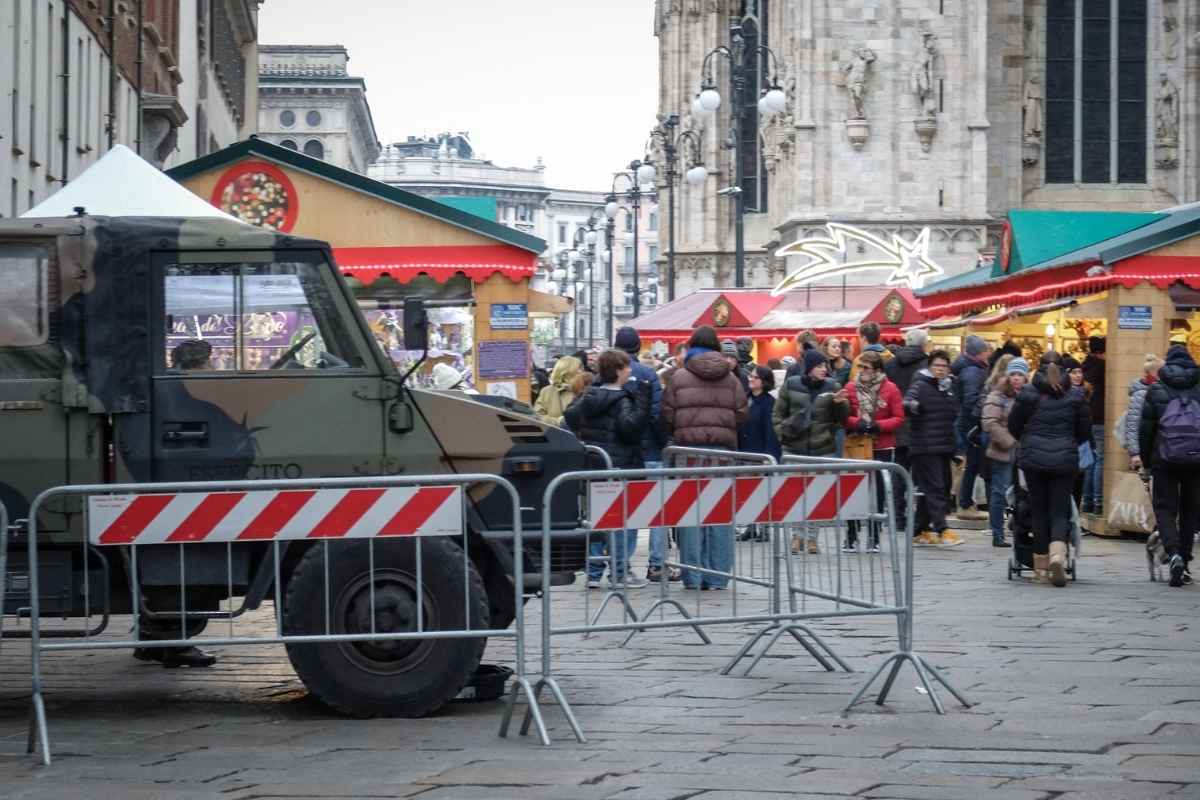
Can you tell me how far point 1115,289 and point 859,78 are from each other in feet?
105

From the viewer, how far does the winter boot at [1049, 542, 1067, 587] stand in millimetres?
16031

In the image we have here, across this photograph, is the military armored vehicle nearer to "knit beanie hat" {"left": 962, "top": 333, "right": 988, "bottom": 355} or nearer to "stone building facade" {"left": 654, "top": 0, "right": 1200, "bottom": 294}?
"knit beanie hat" {"left": 962, "top": 333, "right": 988, "bottom": 355}

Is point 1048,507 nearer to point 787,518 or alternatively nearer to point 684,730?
point 787,518

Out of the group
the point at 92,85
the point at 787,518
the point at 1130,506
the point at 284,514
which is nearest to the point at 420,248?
the point at 1130,506

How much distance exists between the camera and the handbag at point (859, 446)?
787 inches

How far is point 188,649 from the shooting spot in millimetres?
12164

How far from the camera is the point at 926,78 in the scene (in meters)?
52.6

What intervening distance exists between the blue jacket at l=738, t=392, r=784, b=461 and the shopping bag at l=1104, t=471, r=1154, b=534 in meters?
3.32

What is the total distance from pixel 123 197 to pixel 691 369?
4.21 m

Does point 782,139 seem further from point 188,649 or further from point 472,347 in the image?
point 188,649

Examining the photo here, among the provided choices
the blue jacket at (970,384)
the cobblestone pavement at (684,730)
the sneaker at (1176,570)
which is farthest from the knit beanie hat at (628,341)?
the blue jacket at (970,384)

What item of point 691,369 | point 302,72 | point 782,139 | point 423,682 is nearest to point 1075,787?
point 423,682

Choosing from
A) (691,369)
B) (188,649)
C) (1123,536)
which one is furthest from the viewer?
(1123,536)

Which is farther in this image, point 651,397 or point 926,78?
point 926,78
